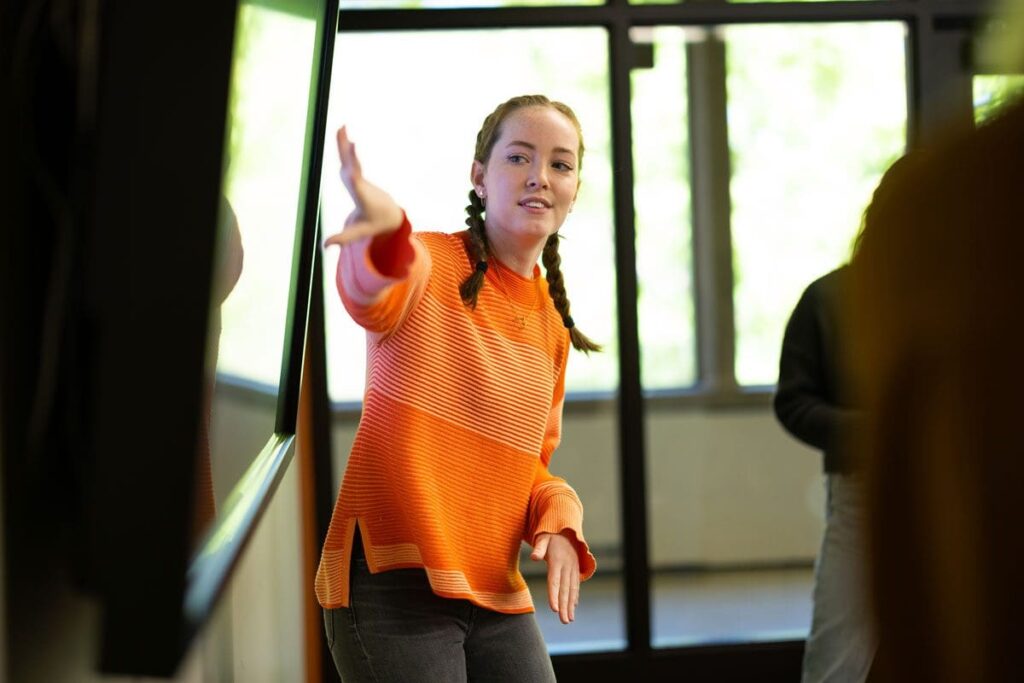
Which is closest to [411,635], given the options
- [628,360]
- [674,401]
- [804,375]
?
[804,375]

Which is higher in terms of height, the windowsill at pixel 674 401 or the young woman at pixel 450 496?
the windowsill at pixel 674 401

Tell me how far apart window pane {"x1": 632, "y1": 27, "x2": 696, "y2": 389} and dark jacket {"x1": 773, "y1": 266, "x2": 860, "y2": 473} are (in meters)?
0.78

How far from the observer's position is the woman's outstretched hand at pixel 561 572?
1.78m

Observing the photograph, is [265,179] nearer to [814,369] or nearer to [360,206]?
[360,206]

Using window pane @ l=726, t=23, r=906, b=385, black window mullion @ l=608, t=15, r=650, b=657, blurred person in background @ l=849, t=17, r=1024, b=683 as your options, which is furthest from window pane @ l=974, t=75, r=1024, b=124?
window pane @ l=726, t=23, r=906, b=385

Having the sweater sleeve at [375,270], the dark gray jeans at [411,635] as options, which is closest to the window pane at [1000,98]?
the sweater sleeve at [375,270]

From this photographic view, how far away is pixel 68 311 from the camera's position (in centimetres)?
81

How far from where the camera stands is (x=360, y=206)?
1.24 metres

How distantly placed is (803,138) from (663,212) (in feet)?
1.64

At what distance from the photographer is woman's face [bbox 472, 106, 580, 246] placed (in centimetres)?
190

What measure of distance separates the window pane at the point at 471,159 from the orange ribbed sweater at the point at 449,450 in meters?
1.66

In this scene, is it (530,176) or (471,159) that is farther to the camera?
(471,159)

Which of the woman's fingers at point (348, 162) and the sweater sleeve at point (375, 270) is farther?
the sweater sleeve at point (375, 270)

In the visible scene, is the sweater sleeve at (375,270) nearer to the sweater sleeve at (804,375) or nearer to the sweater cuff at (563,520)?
the sweater cuff at (563,520)
